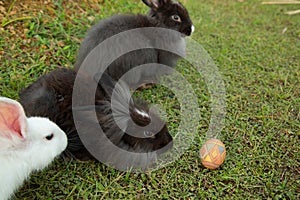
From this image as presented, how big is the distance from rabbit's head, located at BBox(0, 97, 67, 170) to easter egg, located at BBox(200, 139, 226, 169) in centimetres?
117

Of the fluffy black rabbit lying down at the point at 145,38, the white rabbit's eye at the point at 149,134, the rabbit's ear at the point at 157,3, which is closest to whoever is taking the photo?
the white rabbit's eye at the point at 149,134

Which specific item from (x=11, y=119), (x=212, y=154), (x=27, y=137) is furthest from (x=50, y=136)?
(x=212, y=154)

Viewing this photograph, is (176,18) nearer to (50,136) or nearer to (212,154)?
(212,154)

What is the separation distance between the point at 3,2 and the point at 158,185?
302 cm

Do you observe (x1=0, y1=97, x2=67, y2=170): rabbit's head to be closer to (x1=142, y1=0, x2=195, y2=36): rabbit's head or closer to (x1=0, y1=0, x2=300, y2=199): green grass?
(x1=0, y1=0, x2=300, y2=199): green grass

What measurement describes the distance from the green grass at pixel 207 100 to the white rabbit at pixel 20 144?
0.32 m

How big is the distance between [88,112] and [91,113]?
0.03 meters

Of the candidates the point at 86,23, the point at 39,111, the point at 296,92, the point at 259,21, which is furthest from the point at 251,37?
the point at 39,111

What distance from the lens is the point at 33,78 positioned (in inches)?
135

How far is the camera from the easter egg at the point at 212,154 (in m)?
2.67

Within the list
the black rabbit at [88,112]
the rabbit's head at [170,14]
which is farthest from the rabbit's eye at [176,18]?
the black rabbit at [88,112]

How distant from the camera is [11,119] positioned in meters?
2.07

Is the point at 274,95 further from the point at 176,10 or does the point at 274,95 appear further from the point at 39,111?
the point at 39,111

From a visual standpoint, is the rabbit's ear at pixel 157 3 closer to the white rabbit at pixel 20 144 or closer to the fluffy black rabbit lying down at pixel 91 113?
the fluffy black rabbit lying down at pixel 91 113
